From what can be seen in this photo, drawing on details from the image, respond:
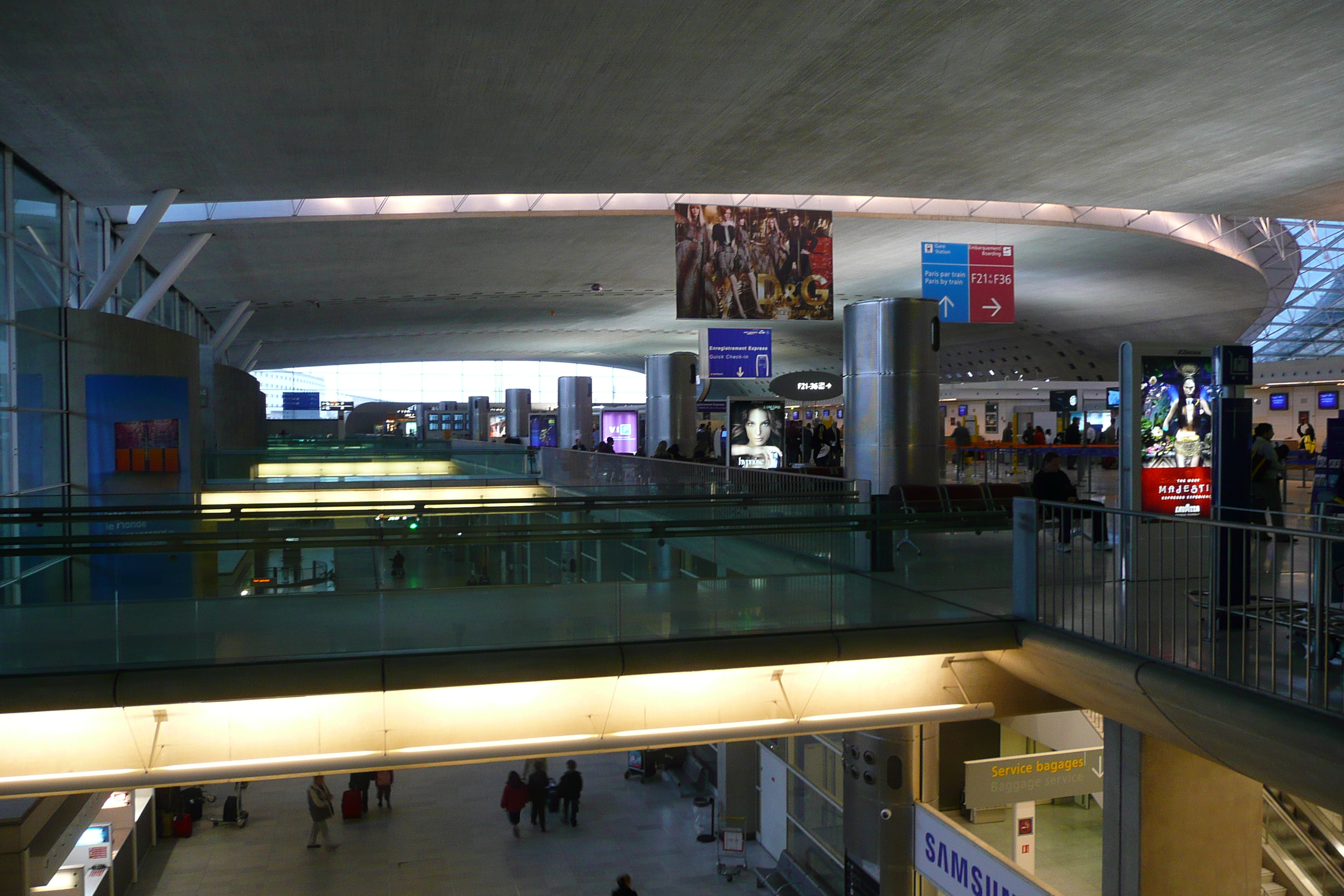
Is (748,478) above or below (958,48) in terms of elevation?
below

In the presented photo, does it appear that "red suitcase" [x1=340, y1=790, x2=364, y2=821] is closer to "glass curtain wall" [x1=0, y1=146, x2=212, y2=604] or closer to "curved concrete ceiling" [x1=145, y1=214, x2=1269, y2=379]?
"glass curtain wall" [x1=0, y1=146, x2=212, y2=604]

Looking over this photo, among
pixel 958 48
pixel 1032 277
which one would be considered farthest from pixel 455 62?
pixel 1032 277

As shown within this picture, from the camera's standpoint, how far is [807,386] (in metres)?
23.6

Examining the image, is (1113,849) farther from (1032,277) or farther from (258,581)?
(1032,277)

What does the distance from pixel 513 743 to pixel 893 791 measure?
5334 millimetres

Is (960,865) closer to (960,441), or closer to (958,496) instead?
(958,496)

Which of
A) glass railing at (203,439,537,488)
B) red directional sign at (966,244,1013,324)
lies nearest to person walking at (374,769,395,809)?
glass railing at (203,439,537,488)

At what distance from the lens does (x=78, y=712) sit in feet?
24.2

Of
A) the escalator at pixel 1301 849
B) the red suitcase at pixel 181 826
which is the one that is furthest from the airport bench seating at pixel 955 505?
the red suitcase at pixel 181 826

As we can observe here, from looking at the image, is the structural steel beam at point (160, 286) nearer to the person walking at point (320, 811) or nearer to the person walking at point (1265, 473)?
the person walking at point (320, 811)

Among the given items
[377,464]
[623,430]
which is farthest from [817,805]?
[623,430]

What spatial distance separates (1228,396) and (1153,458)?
1966 millimetres

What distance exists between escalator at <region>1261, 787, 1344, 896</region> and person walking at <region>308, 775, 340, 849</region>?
14.6 m

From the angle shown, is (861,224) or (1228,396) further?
(861,224)
